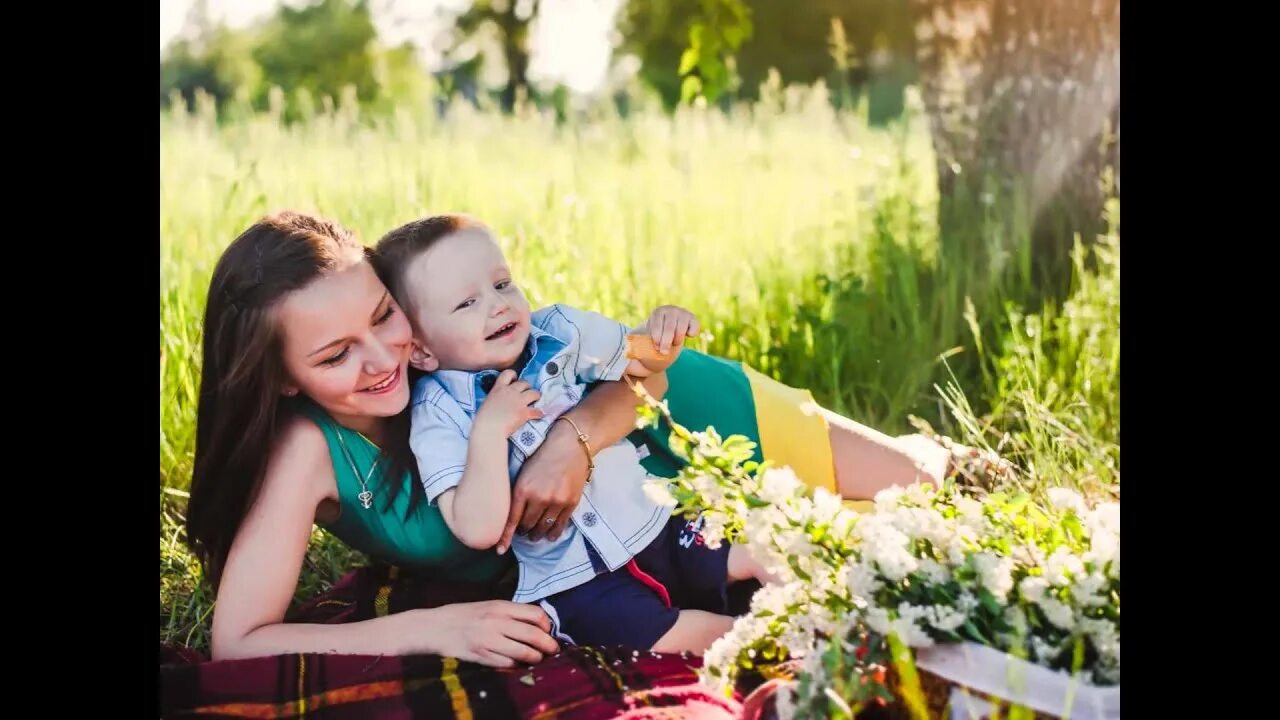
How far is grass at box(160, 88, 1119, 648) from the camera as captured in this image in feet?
10.5

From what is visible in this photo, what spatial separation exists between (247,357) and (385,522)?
443 millimetres

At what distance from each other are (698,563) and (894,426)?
0.97m

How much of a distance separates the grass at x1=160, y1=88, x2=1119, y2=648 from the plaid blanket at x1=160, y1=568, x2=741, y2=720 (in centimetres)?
59

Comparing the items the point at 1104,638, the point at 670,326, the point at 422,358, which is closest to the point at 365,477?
the point at 422,358

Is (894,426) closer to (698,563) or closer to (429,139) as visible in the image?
(698,563)

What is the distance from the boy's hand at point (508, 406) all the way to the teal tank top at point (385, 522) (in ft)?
0.86

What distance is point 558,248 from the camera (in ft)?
11.4

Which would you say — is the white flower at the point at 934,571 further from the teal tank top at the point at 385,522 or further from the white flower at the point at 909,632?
the teal tank top at the point at 385,522

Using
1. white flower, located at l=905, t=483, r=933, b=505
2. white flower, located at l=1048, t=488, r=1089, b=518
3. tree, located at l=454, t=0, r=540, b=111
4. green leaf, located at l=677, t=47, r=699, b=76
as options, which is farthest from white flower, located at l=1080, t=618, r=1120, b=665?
tree, located at l=454, t=0, r=540, b=111

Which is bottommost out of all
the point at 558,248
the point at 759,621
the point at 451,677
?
the point at 451,677

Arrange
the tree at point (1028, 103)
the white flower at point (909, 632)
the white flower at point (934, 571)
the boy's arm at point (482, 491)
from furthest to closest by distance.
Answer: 1. the tree at point (1028, 103)
2. the boy's arm at point (482, 491)
3. the white flower at point (934, 571)
4. the white flower at point (909, 632)

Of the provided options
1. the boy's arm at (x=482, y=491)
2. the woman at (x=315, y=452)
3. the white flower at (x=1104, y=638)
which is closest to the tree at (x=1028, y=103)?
the woman at (x=315, y=452)

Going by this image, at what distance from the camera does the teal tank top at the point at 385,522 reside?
2.47 m
